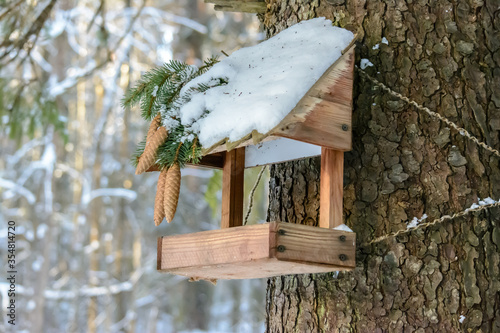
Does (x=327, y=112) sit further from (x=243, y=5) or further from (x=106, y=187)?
(x=106, y=187)

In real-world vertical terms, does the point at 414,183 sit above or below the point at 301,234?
above

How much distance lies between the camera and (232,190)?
1932 mm

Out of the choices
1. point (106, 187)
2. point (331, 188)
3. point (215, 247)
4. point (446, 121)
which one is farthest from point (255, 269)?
point (106, 187)

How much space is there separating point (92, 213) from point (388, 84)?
8.26m

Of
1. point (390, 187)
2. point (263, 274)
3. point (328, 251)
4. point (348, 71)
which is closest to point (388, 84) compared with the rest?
point (348, 71)

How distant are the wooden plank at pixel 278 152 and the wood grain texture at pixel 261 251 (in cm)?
34

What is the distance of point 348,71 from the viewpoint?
1.67 metres

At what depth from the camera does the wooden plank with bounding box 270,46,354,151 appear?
150cm

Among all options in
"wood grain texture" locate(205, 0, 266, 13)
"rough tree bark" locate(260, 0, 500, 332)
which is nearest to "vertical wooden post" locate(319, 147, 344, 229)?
"rough tree bark" locate(260, 0, 500, 332)

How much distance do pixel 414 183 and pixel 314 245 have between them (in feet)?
1.28

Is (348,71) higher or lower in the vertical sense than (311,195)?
higher

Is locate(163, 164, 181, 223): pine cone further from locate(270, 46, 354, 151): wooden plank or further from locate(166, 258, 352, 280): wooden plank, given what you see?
locate(270, 46, 354, 151): wooden plank

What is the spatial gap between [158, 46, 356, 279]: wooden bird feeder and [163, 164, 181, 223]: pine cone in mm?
110

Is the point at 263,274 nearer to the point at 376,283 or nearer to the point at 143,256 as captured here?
the point at 376,283
